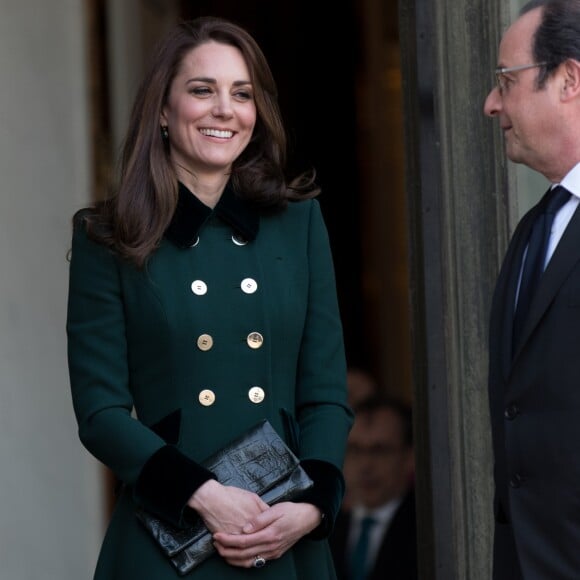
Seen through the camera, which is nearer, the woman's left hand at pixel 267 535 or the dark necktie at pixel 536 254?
the dark necktie at pixel 536 254

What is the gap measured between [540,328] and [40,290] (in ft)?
9.12

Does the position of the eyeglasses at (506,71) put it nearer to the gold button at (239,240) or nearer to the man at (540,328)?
the man at (540,328)

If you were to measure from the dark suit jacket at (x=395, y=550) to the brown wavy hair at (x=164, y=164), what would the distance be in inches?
84.7

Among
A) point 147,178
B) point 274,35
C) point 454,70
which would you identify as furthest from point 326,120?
point 147,178

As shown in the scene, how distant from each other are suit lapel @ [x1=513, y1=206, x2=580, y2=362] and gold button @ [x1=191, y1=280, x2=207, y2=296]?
2.52 feet

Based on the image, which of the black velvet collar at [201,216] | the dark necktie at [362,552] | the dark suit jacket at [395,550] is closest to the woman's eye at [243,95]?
the black velvet collar at [201,216]

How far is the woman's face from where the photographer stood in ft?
11.7

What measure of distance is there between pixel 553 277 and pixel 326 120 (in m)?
5.73

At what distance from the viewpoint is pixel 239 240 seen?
142 inches

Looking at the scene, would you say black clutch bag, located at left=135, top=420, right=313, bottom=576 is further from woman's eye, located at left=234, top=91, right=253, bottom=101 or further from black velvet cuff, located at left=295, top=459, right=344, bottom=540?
woman's eye, located at left=234, top=91, right=253, bottom=101

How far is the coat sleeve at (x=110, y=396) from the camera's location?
10.9 feet

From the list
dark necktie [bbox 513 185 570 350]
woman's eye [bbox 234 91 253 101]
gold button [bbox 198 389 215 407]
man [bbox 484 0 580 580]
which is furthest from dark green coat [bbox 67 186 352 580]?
dark necktie [bbox 513 185 570 350]

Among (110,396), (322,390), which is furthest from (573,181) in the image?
(110,396)

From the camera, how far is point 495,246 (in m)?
4.41
